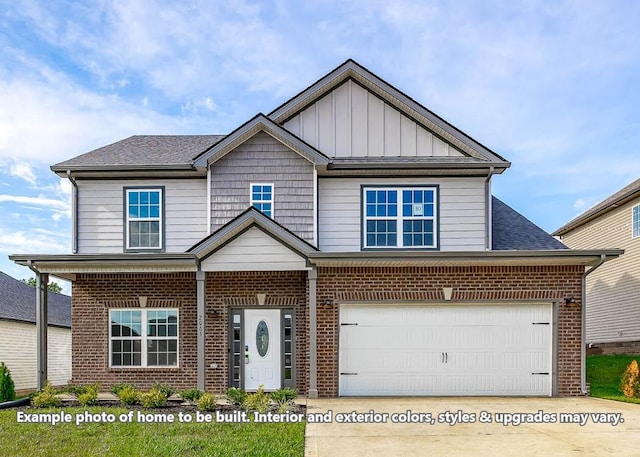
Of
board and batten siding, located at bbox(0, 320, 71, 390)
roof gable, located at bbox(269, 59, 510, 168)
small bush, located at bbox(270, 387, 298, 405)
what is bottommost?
board and batten siding, located at bbox(0, 320, 71, 390)

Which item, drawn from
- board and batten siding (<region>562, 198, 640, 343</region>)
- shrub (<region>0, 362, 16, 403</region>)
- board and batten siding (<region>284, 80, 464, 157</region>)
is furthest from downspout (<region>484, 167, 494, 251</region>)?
shrub (<region>0, 362, 16, 403</region>)

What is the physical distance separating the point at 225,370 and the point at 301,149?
5522mm

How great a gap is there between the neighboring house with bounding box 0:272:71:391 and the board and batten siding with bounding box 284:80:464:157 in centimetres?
→ 1287

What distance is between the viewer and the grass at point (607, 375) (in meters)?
13.5

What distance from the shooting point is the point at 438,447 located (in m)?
7.95

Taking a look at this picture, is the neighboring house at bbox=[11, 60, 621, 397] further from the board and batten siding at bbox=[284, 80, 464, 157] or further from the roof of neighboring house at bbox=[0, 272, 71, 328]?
the roof of neighboring house at bbox=[0, 272, 71, 328]

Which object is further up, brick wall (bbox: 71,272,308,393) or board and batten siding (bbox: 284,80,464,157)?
board and batten siding (bbox: 284,80,464,157)

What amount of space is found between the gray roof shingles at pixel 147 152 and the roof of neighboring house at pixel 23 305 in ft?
27.1

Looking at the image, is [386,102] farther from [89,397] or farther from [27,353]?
[27,353]

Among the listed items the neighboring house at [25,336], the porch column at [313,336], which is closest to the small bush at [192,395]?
the porch column at [313,336]

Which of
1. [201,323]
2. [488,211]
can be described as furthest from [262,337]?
[488,211]

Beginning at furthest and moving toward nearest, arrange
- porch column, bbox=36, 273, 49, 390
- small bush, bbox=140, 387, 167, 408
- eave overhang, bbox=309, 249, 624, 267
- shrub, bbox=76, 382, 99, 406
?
porch column, bbox=36, 273, 49, 390 → eave overhang, bbox=309, 249, 624, 267 → shrub, bbox=76, 382, 99, 406 → small bush, bbox=140, 387, 167, 408

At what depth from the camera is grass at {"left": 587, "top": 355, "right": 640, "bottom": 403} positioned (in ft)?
44.1

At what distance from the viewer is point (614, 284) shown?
20625mm
